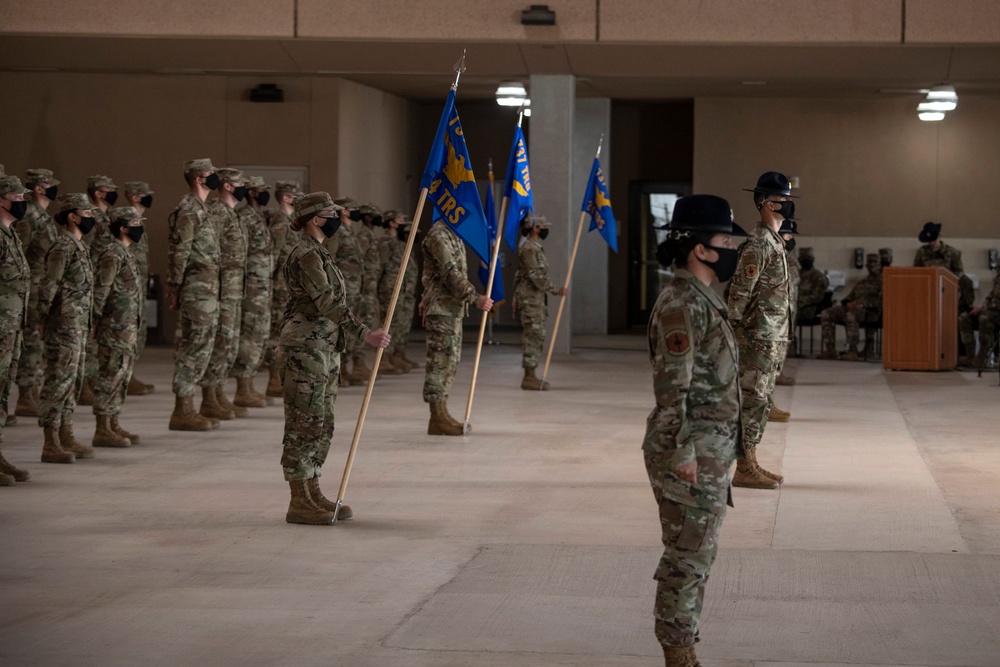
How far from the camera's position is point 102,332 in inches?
346

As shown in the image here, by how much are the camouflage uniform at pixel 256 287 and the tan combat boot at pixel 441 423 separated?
2.05 m

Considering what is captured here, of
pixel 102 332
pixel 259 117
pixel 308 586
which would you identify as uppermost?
pixel 259 117

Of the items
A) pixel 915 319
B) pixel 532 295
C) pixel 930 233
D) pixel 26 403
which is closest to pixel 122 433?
pixel 26 403

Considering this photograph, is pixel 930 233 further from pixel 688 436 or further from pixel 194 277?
pixel 688 436

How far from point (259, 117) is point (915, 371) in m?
9.52

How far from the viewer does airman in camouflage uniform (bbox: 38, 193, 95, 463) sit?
26.6ft

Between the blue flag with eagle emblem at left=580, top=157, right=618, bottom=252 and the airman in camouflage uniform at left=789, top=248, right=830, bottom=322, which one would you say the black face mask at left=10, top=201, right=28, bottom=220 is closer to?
the blue flag with eagle emblem at left=580, top=157, right=618, bottom=252

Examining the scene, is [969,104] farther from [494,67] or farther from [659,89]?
[494,67]

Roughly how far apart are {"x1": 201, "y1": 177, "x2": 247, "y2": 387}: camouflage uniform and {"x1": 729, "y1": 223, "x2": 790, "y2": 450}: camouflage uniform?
14.3ft

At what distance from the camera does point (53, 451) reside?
325 inches

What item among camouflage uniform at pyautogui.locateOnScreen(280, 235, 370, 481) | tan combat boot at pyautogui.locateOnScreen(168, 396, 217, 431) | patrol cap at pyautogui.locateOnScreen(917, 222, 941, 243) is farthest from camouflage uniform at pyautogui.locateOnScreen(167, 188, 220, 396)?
patrol cap at pyautogui.locateOnScreen(917, 222, 941, 243)

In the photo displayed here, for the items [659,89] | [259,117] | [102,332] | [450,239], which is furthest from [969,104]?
[102,332]

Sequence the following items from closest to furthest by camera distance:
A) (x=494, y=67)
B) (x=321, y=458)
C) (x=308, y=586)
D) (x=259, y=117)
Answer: (x=308, y=586), (x=321, y=458), (x=494, y=67), (x=259, y=117)

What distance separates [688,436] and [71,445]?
5.68m
